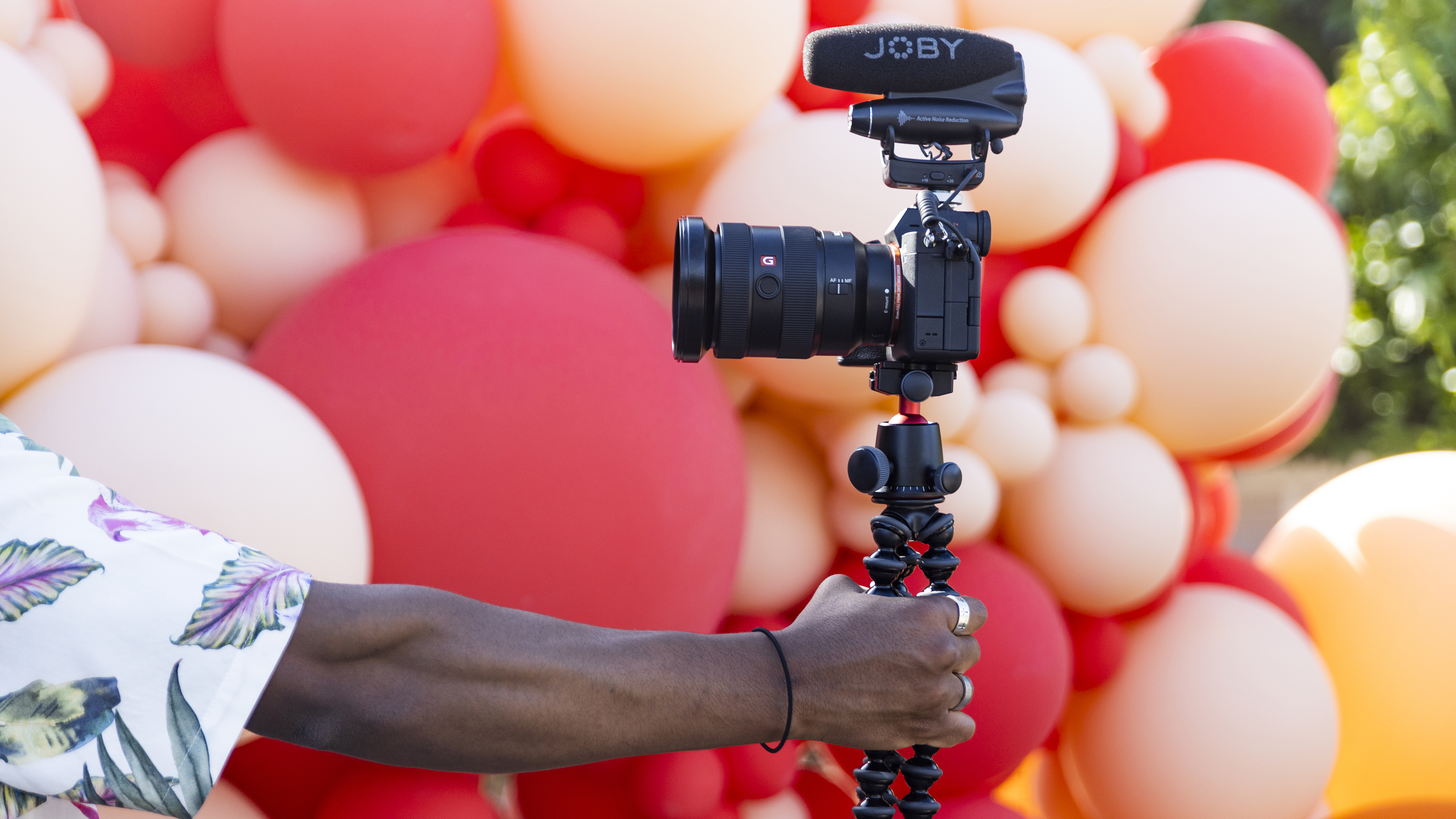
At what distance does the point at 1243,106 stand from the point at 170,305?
2.24m

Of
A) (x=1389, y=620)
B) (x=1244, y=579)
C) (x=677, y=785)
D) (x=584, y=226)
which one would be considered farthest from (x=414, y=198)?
(x=1389, y=620)

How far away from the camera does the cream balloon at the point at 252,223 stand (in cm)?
190

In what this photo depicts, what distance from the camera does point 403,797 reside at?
171cm

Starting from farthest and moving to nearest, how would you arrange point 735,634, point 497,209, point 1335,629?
point 1335,629 < point 497,209 < point 735,634

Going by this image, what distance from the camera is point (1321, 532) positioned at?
2840 millimetres

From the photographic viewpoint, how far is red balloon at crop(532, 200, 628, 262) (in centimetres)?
208

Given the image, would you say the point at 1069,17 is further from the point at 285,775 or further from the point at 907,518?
the point at 285,775

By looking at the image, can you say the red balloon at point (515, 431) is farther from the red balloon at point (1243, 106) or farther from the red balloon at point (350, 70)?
the red balloon at point (1243, 106)

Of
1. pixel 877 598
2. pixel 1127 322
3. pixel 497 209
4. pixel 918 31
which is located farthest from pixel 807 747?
pixel 918 31

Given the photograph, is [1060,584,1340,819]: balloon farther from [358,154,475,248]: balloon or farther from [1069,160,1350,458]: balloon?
[358,154,475,248]: balloon

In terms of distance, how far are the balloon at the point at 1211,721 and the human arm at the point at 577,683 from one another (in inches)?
57.2

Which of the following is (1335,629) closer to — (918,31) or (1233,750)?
(1233,750)

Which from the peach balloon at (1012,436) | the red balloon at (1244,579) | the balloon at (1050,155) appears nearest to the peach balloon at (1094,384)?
the peach balloon at (1012,436)

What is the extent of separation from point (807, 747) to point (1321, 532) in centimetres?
142
